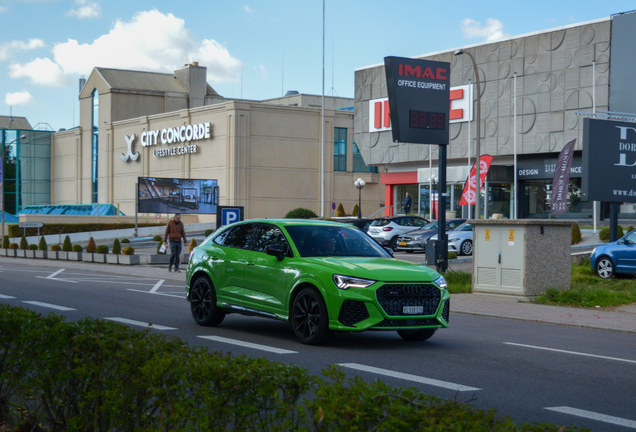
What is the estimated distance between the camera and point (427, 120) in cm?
2038

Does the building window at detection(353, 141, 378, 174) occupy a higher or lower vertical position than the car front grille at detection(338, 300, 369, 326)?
higher

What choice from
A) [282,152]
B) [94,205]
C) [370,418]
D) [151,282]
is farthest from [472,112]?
[370,418]

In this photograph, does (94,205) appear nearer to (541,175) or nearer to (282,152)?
(282,152)

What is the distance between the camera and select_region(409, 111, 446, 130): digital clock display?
2020 centimetres

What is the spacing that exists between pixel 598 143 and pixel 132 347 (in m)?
19.4

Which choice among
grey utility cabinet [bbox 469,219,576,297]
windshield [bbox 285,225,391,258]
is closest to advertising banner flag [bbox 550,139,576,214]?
grey utility cabinet [bbox 469,219,576,297]

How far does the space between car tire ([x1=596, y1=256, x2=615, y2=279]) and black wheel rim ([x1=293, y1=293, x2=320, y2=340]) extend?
1335 centimetres

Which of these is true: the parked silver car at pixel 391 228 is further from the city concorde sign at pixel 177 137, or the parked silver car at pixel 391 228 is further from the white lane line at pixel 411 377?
the city concorde sign at pixel 177 137

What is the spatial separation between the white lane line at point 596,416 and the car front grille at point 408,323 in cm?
294

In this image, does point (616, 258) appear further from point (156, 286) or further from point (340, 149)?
point (340, 149)

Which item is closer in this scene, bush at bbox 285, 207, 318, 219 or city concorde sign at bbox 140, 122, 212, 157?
bush at bbox 285, 207, 318, 219

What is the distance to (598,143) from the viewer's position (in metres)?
21.5

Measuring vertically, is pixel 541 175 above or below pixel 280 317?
above

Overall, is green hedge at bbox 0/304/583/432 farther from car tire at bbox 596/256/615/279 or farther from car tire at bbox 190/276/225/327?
car tire at bbox 596/256/615/279
